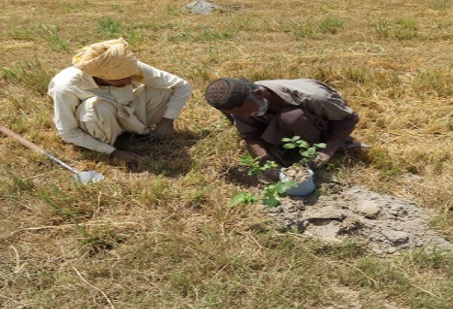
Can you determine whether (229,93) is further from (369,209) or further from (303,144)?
(369,209)

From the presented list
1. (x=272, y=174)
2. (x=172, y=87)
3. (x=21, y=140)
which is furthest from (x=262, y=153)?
(x=21, y=140)

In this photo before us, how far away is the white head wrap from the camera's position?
266 cm

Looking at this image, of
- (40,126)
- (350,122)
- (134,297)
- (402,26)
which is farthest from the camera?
(402,26)

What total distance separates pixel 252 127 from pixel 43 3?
7.13 m

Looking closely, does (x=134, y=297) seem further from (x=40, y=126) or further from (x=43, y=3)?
(x=43, y=3)

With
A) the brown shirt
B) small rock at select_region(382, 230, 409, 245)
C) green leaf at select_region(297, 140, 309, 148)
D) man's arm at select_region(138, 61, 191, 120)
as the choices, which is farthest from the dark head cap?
small rock at select_region(382, 230, 409, 245)

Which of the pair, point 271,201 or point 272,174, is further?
point 272,174

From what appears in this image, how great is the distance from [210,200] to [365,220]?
0.84 m

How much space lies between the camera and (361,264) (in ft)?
7.04

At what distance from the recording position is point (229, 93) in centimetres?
242

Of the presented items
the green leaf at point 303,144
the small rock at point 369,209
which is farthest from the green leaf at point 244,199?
the small rock at point 369,209

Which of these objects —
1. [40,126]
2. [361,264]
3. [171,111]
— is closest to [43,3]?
[40,126]

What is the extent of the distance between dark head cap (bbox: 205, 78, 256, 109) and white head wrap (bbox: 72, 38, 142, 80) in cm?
58

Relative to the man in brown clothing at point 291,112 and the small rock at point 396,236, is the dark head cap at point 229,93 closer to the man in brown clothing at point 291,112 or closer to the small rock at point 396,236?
the man in brown clothing at point 291,112
